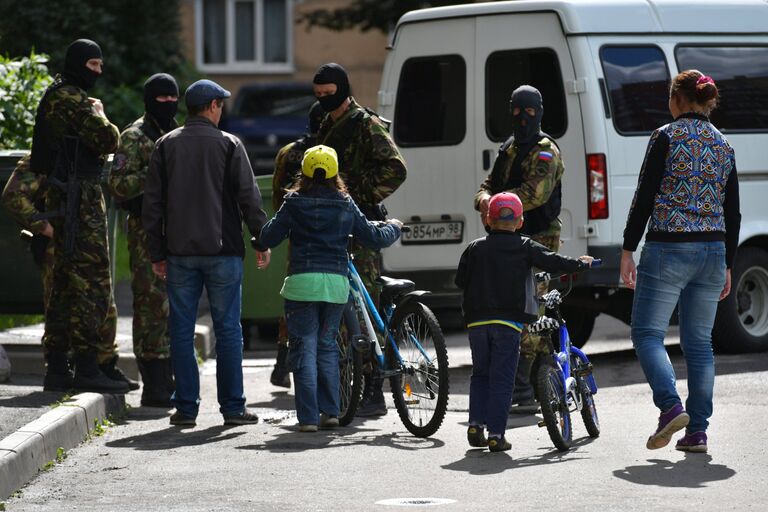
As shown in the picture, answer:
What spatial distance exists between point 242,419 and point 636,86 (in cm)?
380

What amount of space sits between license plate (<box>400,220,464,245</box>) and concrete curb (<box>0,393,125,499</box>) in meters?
2.92

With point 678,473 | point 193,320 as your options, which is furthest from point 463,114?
point 678,473

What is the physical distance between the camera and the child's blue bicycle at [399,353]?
859 cm

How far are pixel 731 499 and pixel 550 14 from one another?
5.26 metres

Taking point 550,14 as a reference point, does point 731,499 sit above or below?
below

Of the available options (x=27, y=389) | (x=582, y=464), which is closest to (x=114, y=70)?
(x=27, y=389)

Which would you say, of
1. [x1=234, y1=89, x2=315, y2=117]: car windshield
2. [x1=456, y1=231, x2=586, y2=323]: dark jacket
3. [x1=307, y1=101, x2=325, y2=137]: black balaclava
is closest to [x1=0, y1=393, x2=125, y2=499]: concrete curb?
[x1=307, y1=101, x2=325, y2=137]: black balaclava

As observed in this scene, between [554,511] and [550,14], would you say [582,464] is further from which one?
[550,14]

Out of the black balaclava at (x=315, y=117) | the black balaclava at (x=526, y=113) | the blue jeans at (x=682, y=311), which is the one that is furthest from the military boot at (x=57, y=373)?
the blue jeans at (x=682, y=311)

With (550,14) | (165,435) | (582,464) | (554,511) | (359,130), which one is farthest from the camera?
(550,14)

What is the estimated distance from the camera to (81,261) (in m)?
9.71

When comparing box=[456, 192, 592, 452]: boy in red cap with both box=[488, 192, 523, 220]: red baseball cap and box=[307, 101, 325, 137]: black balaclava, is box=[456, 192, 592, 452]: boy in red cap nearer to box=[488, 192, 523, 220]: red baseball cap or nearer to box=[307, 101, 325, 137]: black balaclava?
box=[488, 192, 523, 220]: red baseball cap

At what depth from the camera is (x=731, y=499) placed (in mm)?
6648

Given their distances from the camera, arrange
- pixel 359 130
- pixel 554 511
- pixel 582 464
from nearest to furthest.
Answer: pixel 554 511
pixel 582 464
pixel 359 130
